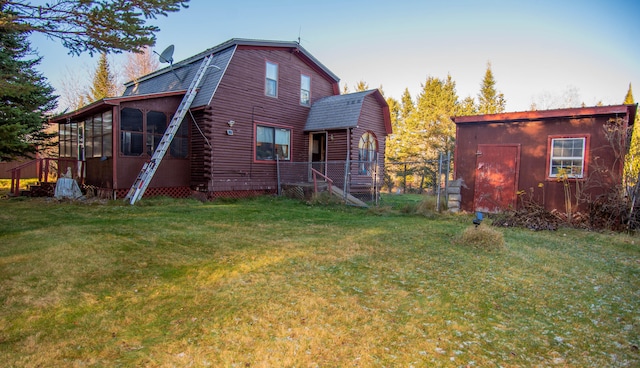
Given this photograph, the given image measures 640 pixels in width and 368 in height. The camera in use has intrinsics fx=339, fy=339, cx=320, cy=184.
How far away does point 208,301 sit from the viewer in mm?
3168

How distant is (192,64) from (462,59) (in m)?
20.7

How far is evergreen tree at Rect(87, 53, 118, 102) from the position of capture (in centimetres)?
3135

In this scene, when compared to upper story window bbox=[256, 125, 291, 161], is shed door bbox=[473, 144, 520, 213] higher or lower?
lower

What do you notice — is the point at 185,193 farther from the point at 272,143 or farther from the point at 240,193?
the point at 272,143

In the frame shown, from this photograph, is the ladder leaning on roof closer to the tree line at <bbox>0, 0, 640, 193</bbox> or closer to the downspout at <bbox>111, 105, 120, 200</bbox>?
the downspout at <bbox>111, 105, 120, 200</bbox>

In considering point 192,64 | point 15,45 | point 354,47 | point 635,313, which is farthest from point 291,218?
point 354,47

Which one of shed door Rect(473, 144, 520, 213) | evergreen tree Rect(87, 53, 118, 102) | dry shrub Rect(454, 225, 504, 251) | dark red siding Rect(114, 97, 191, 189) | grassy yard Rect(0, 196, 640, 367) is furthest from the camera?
evergreen tree Rect(87, 53, 118, 102)

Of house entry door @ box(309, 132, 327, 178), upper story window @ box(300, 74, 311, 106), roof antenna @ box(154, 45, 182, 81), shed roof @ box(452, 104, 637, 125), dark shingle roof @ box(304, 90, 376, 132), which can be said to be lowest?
house entry door @ box(309, 132, 327, 178)

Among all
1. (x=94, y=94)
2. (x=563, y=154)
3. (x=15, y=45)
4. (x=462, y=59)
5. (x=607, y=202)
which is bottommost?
(x=607, y=202)

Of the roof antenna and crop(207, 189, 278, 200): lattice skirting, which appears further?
the roof antenna

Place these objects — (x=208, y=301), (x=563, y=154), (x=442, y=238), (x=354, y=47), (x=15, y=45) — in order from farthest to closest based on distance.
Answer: (x=354, y=47), (x=15, y=45), (x=563, y=154), (x=442, y=238), (x=208, y=301)

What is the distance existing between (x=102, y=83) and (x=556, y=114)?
3612cm

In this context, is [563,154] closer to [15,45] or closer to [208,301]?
[208,301]

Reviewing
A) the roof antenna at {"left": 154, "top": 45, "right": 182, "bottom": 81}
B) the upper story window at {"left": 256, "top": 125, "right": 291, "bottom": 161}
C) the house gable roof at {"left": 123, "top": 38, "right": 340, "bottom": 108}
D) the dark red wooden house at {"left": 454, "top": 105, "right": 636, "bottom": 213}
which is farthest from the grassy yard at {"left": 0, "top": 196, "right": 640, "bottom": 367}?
the roof antenna at {"left": 154, "top": 45, "right": 182, "bottom": 81}
